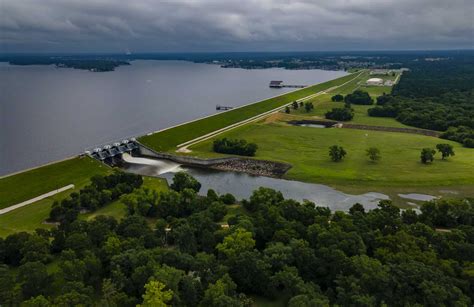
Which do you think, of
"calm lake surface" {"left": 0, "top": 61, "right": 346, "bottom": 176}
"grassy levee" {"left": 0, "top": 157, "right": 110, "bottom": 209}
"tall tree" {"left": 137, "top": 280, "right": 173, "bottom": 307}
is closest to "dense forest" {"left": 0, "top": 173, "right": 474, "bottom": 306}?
"tall tree" {"left": 137, "top": 280, "right": 173, "bottom": 307}

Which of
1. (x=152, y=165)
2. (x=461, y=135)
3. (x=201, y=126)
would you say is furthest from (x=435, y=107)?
(x=152, y=165)

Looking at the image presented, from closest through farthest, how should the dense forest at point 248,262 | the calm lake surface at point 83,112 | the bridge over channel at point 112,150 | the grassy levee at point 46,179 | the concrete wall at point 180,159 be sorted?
1. the dense forest at point 248,262
2. the grassy levee at point 46,179
3. the bridge over channel at point 112,150
4. the concrete wall at point 180,159
5. the calm lake surface at point 83,112

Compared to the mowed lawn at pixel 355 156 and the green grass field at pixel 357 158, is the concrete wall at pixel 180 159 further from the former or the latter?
the mowed lawn at pixel 355 156

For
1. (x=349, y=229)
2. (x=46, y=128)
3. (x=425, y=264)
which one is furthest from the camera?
(x=46, y=128)

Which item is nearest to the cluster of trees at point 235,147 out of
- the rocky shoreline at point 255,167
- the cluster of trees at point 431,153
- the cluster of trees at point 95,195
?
the rocky shoreline at point 255,167

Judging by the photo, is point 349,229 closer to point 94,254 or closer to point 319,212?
point 319,212

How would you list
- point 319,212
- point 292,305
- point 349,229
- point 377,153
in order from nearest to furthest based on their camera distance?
point 292,305, point 349,229, point 319,212, point 377,153

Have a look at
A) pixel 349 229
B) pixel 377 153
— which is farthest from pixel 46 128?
pixel 349 229
